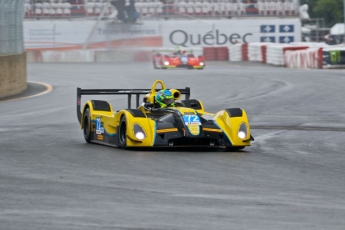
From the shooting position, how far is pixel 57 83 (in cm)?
3025

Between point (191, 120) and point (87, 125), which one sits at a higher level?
point (191, 120)

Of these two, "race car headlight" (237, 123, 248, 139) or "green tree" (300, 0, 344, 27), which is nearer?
"race car headlight" (237, 123, 248, 139)

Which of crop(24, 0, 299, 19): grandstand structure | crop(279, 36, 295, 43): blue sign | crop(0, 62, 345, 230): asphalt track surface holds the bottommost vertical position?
crop(0, 62, 345, 230): asphalt track surface

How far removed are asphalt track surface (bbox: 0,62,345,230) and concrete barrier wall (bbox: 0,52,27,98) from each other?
578cm

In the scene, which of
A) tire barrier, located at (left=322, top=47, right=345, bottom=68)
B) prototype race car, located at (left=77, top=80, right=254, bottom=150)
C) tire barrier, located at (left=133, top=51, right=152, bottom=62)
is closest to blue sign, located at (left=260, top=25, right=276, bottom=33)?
tire barrier, located at (left=133, top=51, right=152, bottom=62)

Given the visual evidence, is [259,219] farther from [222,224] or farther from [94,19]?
[94,19]

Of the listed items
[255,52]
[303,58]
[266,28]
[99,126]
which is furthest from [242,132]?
[266,28]

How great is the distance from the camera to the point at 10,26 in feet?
80.4

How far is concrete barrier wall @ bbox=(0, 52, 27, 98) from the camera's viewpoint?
918 inches

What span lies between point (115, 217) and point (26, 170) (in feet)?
9.78

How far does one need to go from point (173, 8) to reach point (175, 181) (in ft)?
192

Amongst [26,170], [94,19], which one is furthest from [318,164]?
[94,19]

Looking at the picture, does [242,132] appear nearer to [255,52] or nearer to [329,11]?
[255,52]

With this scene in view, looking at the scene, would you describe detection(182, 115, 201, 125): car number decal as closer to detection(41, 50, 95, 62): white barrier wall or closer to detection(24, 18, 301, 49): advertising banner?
detection(41, 50, 95, 62): white barrier wall
